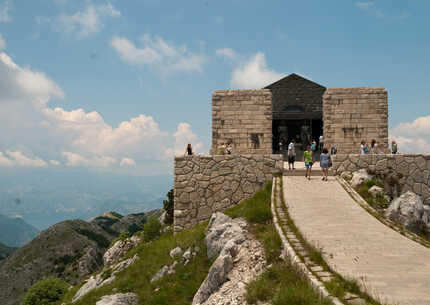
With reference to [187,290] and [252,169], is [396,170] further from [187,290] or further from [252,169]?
[187,290]

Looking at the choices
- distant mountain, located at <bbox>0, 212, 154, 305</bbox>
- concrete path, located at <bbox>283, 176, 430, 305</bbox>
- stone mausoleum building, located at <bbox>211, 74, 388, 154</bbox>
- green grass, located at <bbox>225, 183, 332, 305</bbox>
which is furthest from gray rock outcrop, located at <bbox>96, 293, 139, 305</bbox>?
distant mountain, located at <bbox>0, 212, 154, 305</bbox>

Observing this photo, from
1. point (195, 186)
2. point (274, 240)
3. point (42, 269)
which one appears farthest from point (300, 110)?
point (42, 269)

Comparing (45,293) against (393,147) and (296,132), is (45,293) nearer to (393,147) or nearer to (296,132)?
(296,132)

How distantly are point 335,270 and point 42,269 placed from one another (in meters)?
49.1

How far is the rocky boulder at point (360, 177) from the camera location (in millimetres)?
13609

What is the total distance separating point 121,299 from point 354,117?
17.4 metres

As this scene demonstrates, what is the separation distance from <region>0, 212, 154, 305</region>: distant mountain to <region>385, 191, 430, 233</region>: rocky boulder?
129ft

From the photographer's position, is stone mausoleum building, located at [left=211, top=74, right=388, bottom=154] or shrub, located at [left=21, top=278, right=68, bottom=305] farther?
shrub, located at [left=21, top=278, right=68, bottom=305]

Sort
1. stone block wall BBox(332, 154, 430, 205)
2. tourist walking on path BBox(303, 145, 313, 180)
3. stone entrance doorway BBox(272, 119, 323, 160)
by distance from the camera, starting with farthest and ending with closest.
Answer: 1. stone entrance doorway BBox(272, 119, 323, 160)
2. tourist walking on path BBox(303, 145, 313, 180)
3. stone block wall BBox(332, 154, 430, 205)

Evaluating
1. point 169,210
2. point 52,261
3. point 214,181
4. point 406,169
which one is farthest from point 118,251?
point 52,261

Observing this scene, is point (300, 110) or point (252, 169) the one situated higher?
point (300, 110)

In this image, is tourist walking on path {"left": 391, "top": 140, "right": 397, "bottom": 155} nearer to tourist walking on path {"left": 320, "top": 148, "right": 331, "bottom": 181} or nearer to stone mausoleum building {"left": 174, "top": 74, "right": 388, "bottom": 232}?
stone mausoleum building {"left": 174, "top": 74, "right": 388, "bottom": 232}

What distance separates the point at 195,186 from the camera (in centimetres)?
1530

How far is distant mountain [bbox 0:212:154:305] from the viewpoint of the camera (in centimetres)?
4178
